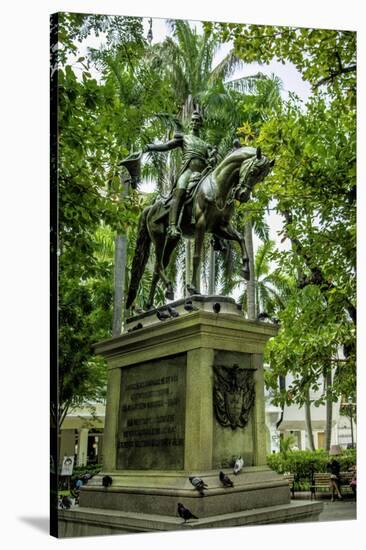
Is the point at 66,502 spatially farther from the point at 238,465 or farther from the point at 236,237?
the point at 236,237

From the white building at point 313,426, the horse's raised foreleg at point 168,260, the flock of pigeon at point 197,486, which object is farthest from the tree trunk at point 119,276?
the flock of pigeon at point 197,486

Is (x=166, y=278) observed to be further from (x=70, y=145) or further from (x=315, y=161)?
(x=315, y=161)

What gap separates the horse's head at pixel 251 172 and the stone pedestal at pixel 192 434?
1.25m

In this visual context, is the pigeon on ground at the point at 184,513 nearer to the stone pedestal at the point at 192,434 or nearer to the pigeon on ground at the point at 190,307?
the stone pedestal at the point at 192,434

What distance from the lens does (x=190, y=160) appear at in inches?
433

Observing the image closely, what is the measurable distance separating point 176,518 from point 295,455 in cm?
267

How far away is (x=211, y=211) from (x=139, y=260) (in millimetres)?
1568

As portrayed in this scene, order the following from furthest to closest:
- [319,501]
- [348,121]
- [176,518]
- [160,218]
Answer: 1. [348,121]
2. [160,218]
3. [319,501]
4. [176,518]

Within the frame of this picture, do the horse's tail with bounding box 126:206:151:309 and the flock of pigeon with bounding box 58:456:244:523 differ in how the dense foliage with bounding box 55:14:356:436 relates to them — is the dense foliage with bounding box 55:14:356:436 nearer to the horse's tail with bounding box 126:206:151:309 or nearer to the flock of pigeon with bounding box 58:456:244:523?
the horse's tail with bounding box 126:206:151:309

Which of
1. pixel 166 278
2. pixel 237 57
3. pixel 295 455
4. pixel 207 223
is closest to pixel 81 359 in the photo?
pixel 166 278

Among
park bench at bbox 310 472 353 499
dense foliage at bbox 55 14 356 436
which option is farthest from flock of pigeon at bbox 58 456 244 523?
park bench at bbox 310 472 353 499

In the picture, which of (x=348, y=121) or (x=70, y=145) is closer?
(x=70, y=145)

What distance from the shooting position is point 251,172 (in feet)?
33.4

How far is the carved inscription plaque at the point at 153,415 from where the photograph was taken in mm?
10172
